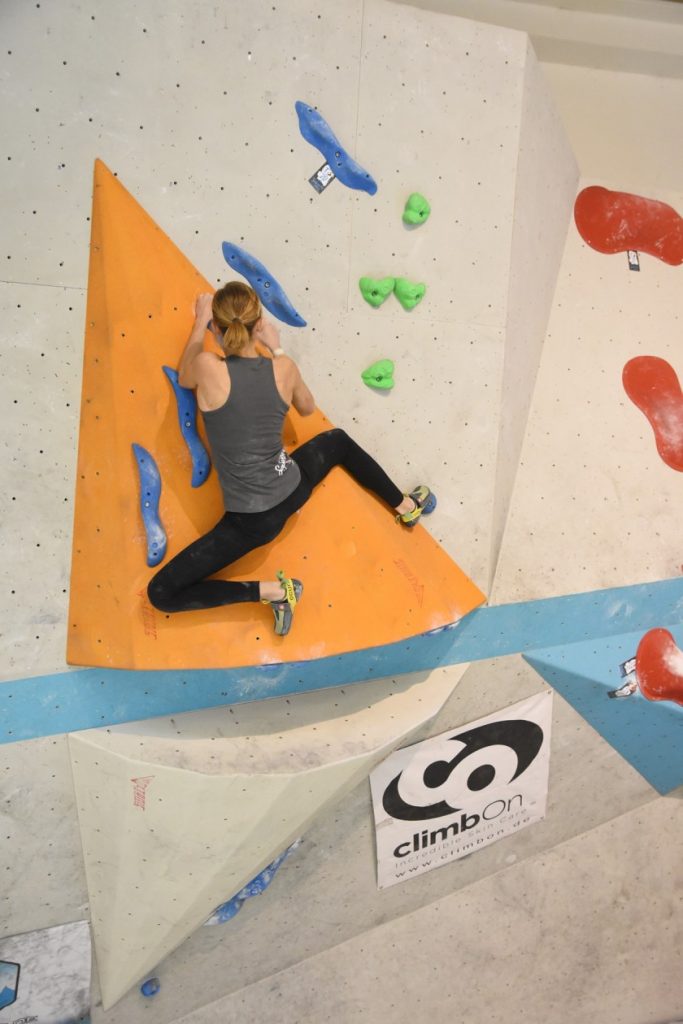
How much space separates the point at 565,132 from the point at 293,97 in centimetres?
120

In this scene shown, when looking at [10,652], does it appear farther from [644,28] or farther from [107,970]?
[644,28]

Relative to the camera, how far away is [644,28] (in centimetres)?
316

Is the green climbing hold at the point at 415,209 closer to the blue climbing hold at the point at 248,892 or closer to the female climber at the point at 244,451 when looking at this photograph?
the female climber at the point at 244,451

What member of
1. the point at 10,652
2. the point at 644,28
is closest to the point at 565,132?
the point at 644,28

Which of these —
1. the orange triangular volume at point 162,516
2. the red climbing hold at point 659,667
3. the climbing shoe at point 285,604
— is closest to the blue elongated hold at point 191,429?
the orange triangular volume at point 162,516

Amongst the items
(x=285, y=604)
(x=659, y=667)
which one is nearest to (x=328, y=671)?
(x=285, y=604)

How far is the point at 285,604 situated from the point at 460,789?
1.25 meters

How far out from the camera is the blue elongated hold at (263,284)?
2.37 meters

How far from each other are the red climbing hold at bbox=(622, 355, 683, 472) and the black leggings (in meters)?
1.46

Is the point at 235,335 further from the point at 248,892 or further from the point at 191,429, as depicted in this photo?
the point at 248,892

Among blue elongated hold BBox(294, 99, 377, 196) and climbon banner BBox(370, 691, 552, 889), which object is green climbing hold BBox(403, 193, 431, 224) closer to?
blue elongated hold BBox(294, 99, 377, 196)

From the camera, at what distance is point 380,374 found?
2582mm

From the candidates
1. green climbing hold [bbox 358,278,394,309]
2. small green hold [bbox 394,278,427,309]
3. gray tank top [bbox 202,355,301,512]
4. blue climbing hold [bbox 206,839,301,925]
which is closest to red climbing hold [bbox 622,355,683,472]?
small green hold [bbox 394,278,427,309]

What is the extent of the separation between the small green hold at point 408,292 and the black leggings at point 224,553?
1.88 ft
